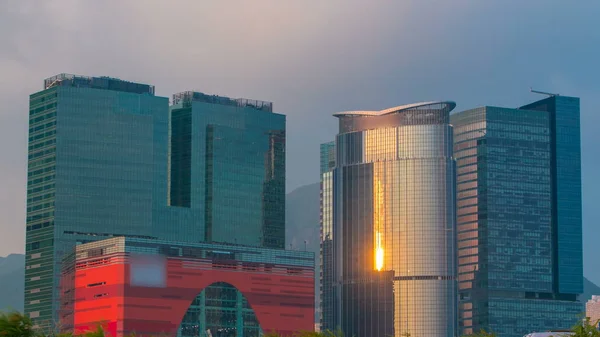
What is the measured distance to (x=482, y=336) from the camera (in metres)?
126

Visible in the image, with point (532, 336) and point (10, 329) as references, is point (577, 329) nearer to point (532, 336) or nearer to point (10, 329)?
point (10, 329)

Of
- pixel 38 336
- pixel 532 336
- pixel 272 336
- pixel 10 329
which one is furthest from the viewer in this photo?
pixel 532 336

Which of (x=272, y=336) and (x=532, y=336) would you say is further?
(x=532, y=336)

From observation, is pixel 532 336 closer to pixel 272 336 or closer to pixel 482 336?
pixel 482 336

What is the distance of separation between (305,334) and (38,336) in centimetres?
3690

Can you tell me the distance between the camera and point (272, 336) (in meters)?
121

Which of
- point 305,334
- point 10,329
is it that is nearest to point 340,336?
point 305,334

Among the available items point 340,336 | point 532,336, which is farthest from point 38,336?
point 532,336

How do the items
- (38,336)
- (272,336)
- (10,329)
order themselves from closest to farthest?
(10,329) < (38,336) < (272,336)

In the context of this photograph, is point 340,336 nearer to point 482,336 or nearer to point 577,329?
point 482,336

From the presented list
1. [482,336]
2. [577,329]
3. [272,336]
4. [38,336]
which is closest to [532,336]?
[482,336]

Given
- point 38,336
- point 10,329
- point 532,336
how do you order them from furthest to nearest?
point 532,336 → point 38,336 → point 10,329

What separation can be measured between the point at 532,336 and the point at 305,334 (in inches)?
2607

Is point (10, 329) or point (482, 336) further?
point (482, 336)
